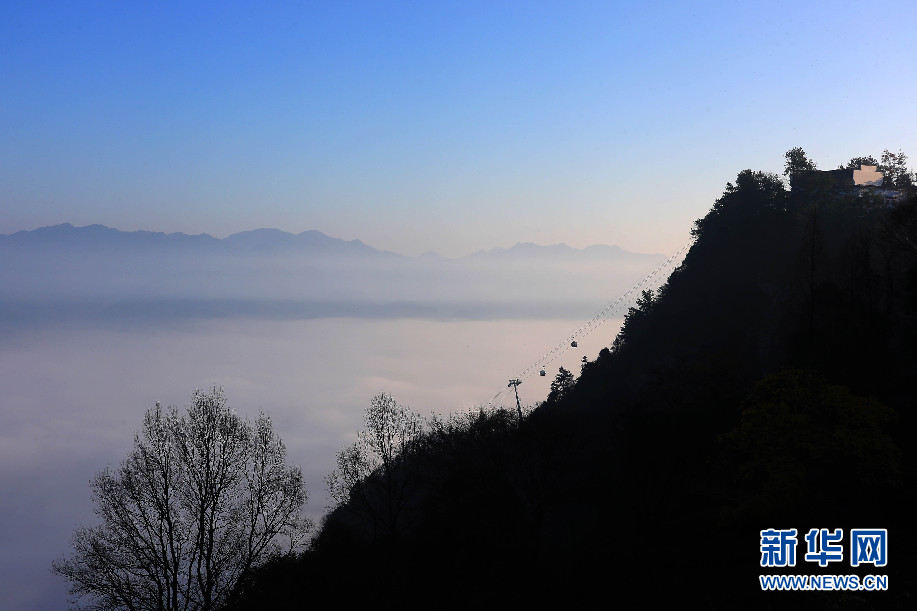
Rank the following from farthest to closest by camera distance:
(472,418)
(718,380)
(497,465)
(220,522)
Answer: (472,418) < (718,380) < (497,465) < (220,522)

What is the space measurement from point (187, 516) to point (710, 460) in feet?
120

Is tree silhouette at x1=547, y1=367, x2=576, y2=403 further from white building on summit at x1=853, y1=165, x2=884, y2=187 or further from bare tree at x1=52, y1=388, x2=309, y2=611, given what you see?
bare tree at x1=52, y1=388, x2=309, y2=611

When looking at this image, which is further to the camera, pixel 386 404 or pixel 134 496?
pixel 386 404

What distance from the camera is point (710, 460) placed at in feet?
149

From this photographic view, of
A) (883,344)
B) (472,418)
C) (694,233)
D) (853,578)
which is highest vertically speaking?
(694,233)

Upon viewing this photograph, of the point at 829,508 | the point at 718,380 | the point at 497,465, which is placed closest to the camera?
the point at 829,508

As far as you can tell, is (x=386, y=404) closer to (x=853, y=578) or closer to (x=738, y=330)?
(x=853, y=578)

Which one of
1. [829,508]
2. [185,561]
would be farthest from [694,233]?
[185,561]

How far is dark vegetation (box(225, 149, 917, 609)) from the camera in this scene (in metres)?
35.8

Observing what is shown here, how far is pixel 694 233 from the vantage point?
113250mm

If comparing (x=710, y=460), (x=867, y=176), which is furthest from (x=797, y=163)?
(x=710, y=460)

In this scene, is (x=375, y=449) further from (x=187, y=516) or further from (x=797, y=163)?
(x=797, y=163)

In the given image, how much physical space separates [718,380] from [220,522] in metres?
49.2

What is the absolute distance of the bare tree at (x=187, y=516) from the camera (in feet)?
118
